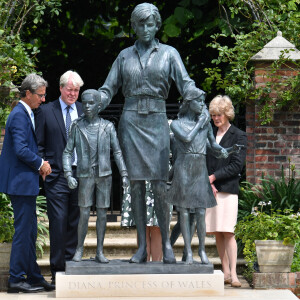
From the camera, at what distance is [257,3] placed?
10.4m

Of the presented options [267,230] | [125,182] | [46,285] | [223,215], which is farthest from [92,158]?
[267,230]

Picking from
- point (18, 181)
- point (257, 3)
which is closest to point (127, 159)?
point (18, 181)

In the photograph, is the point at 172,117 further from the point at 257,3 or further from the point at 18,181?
the point at 18,181

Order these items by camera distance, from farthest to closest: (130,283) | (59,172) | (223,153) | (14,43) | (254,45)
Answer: (254,45)
(14,43)
(59,172)
(223,153)
(130,283)

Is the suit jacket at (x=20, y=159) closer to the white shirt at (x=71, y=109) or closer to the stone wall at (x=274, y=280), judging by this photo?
the white shirt at (x=71, y=109)

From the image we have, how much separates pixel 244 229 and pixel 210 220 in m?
0.35

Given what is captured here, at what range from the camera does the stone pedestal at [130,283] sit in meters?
7.04

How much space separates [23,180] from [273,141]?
3.38 m

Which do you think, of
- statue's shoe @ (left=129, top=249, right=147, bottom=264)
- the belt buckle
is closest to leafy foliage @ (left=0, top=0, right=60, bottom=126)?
the belt buckle

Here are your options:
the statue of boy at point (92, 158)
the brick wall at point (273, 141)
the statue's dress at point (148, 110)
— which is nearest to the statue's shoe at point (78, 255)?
the statue of boy at point (92, 158)

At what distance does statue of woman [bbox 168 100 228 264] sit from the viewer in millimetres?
7188

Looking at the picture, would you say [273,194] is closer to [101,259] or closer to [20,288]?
[101,259]

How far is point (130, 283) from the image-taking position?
7.07 m

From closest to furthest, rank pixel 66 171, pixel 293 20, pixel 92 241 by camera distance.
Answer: pixel 66 171 → pixel 92 241 → pixel 293 20
